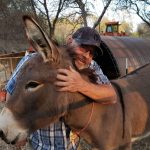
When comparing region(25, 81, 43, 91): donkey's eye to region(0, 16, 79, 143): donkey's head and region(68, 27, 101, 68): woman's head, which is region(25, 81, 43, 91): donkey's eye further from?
region(68, 27, 101, 68): woman's head

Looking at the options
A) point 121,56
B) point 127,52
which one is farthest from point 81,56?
point 127,52

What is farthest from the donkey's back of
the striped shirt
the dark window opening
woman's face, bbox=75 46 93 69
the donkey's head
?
the dark window opening

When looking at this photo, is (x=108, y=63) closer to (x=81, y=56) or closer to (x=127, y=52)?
(x=127, y=52)

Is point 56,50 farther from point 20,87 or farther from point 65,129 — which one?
point 65,129

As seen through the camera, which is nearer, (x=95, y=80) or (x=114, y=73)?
(x=95, y=80)

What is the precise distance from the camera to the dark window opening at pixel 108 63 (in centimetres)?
723

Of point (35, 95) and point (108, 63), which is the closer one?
point (35, 95)

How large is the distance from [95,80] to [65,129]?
596 millimetres

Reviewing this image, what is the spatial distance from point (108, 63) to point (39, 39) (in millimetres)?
5588

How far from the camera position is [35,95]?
2.47 meters

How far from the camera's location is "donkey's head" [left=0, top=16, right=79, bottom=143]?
2412 mm

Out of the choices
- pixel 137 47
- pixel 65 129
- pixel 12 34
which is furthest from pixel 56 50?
pixel 12 34

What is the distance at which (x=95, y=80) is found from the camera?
2.83 m

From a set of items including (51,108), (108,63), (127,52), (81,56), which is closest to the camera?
(51,108)
